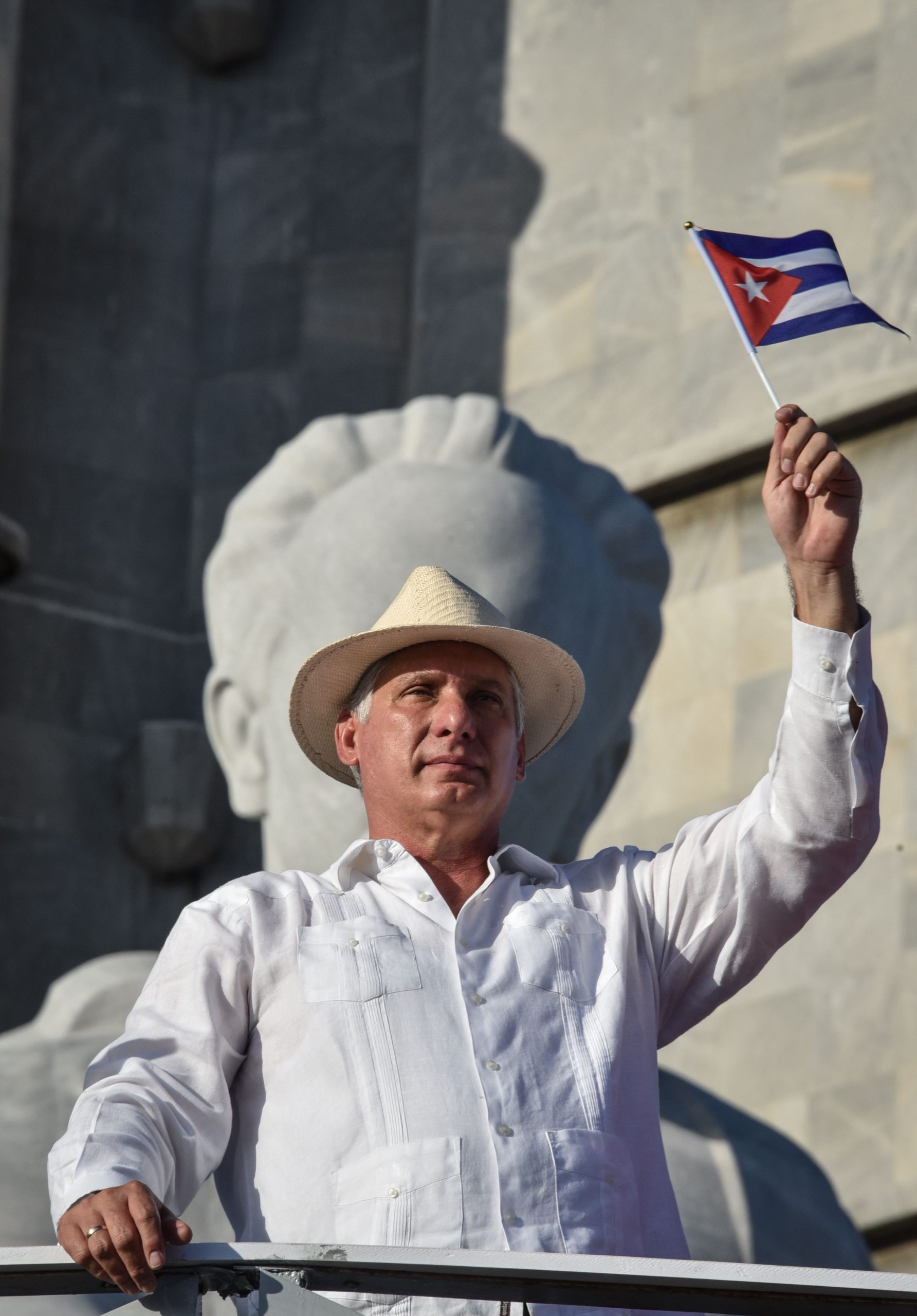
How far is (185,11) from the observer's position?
10.7 meters

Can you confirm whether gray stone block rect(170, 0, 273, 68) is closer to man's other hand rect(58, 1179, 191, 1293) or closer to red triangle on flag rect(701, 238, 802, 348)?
red triangle on flag rect(701, 238, 802, 348)

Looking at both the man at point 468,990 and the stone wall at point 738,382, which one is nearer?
the man at point 468,990

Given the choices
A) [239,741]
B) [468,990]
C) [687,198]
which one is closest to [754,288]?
[468,990]

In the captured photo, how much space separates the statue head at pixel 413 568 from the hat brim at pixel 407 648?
164cm

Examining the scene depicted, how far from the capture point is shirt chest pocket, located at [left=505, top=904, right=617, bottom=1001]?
4.06m

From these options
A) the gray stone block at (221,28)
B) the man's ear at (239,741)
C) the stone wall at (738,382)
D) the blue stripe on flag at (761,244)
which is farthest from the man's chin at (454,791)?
the gray stone block at (221,28)

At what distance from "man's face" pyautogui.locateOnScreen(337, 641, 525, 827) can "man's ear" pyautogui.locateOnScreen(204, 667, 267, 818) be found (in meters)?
2.39

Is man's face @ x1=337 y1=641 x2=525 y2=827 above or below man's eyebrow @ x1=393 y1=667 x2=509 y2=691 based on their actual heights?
below

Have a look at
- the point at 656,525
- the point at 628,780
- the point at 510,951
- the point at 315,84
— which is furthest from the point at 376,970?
the point at 315,84

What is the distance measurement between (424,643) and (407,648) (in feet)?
0.12

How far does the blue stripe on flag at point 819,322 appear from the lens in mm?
4660

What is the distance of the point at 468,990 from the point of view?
4.02 meters

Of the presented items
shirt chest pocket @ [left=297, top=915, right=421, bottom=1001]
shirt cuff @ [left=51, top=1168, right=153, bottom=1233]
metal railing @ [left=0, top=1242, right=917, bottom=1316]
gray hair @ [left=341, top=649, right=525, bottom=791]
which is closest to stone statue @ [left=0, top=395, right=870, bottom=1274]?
gray hair @ [left=341, top=649, right=525, bottom=791]

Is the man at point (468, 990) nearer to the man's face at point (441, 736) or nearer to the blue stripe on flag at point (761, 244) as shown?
the man's face at point (441, 736)
